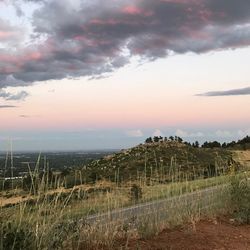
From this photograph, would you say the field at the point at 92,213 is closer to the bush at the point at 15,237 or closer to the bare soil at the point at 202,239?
the bush at the point at 15,237

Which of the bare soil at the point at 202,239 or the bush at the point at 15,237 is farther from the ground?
the bush at the point at 15,237

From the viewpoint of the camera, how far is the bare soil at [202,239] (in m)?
8.46

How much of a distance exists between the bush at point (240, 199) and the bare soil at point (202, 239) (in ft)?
0.88

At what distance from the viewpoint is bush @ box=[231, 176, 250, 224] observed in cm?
1117

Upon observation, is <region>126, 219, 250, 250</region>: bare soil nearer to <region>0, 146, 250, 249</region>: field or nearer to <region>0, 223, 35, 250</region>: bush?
<region>0, 146, 250, 249</region>: field

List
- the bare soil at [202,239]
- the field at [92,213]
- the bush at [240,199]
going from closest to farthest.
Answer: the field at [92,213]
the bare soil at [202,239]
the bush at [240,199]

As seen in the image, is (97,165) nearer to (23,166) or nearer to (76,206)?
(76,206)

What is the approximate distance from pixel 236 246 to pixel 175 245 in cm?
109

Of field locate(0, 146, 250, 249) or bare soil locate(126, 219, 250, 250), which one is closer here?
field locate(0, 146, 250, 249)

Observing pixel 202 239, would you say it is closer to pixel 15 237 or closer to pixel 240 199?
pixel 240 199

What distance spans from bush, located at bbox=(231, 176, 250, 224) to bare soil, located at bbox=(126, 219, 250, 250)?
0.88 feet

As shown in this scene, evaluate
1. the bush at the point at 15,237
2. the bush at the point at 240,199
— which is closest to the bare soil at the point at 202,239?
the bush at the point at 240,199

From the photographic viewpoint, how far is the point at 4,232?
19.9 ft

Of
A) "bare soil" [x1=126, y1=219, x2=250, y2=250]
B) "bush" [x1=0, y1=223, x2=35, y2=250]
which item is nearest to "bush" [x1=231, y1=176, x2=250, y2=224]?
"bare soil" [x1=126, y1=219, x2=250, y2=250]
